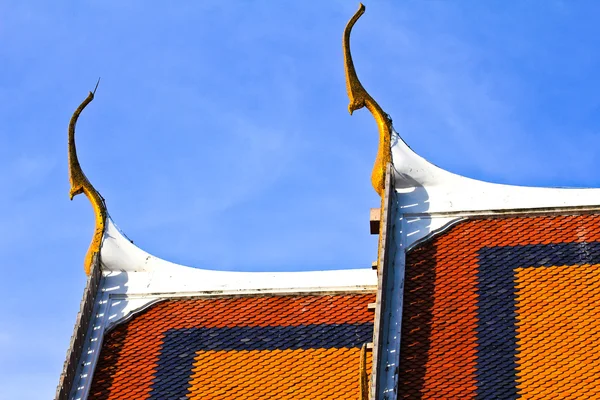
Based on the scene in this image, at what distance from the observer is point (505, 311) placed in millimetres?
20984

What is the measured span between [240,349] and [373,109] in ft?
14.5

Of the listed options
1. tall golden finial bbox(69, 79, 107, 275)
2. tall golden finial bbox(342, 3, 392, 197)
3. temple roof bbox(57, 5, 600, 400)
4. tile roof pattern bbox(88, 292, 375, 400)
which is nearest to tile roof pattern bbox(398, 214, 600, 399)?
temple roof bbox(57, 5, 600, 400)

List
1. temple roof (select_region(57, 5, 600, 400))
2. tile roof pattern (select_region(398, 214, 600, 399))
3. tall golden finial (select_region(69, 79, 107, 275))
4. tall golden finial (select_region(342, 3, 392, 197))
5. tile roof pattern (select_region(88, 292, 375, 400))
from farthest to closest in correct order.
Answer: tall golden finial (select_region(69, 79, 107, 275)), tall golden finial (select_region(342, 3, 392, 197)), tile roof pattern (select_region(88, 292, 375, 400)), temple roof (select_region(57, 5, 600, 400)), tile roof pattern (select_region(398, 214, 600, 399))

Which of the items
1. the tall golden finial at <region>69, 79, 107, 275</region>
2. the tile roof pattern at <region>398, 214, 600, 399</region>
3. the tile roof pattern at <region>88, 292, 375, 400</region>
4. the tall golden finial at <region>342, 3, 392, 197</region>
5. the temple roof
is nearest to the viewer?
the tile roof pattern at <region>398, 214, 600, 399</region>

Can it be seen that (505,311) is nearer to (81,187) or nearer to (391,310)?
(391,310)

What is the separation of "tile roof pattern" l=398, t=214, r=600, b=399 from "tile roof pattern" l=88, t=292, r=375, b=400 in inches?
42.2

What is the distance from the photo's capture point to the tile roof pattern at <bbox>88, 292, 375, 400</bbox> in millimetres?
21312

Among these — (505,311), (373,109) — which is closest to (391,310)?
(505,311)

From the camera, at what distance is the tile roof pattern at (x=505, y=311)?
19922 mm

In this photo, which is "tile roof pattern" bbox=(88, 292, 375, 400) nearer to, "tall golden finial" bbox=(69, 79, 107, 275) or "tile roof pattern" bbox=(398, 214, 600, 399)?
"tile roof pattern" bbox=(398, 214, 600, 399)

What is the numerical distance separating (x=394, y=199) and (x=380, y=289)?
6.27 ft

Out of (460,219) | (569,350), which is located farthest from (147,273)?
(569,350)

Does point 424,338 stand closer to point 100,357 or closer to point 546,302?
point 546,302

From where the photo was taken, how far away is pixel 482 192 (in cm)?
2261
